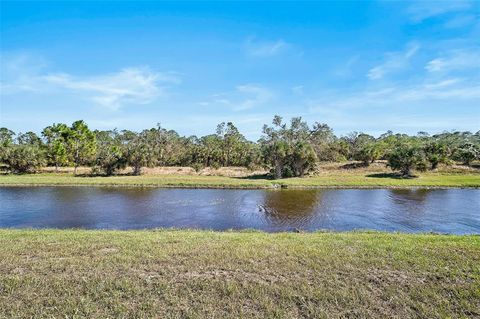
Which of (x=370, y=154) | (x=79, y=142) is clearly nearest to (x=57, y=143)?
(x=79, y=142)

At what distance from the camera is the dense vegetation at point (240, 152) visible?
186 feet

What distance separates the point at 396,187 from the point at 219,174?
3437 centimetres

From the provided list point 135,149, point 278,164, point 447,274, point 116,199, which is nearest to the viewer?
point 447,274

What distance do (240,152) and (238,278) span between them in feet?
236

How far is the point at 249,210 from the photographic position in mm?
27719

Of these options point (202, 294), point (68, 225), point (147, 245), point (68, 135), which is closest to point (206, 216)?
point (68, 225)

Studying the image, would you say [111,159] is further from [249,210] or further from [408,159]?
[408,159]

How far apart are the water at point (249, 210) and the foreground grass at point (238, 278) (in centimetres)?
834

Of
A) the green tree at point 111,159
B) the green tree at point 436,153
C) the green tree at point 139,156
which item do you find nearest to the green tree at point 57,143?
the green tree at point 111,159

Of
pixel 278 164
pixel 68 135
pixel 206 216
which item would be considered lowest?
pixel 206 216

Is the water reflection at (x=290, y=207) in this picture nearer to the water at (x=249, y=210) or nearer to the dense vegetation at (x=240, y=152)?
the water at (x=249, y=210)

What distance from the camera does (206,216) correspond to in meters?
24.9

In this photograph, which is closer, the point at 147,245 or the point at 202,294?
the point at 202,294

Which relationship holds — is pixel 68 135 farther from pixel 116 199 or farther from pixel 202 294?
pixel 202 294
